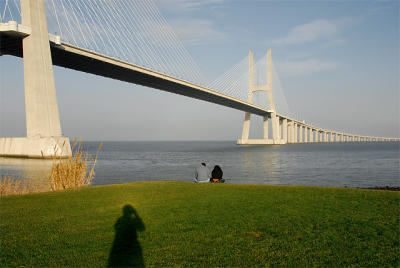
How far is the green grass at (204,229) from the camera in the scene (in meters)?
4.12

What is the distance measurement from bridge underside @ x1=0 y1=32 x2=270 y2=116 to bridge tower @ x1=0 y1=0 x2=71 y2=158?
1.19 meters

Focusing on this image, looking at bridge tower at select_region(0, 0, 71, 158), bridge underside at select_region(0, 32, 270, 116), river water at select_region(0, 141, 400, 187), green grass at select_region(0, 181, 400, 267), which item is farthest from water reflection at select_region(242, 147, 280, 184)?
bridge tower at select_region(0, 0, 71, 158)

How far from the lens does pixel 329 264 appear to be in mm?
3875

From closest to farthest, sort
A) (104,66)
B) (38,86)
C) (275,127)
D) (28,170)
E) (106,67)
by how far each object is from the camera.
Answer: (28,170) < (38,86) < (104,66) < (106,67) < (275,127)

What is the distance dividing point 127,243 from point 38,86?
23782 millimetres

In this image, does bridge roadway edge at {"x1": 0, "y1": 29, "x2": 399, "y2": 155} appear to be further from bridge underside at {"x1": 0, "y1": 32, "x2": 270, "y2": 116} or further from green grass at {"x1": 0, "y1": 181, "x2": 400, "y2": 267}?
green grass at {"x1": 0, "y1": 181, "x2": 400, "y2": 267}

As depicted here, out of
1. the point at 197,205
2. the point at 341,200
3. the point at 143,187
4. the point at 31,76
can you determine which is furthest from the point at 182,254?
the point at 31,76

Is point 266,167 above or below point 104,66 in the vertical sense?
below

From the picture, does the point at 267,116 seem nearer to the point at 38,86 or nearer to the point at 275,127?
the point at 275,127

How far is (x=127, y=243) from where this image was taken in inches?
185

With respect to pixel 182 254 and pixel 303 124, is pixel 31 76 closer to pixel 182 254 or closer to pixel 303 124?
pixel 182 254

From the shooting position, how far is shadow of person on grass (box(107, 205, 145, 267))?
4.05m

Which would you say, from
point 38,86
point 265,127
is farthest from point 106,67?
point 265,127

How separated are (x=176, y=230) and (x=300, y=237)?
182 centimetres
